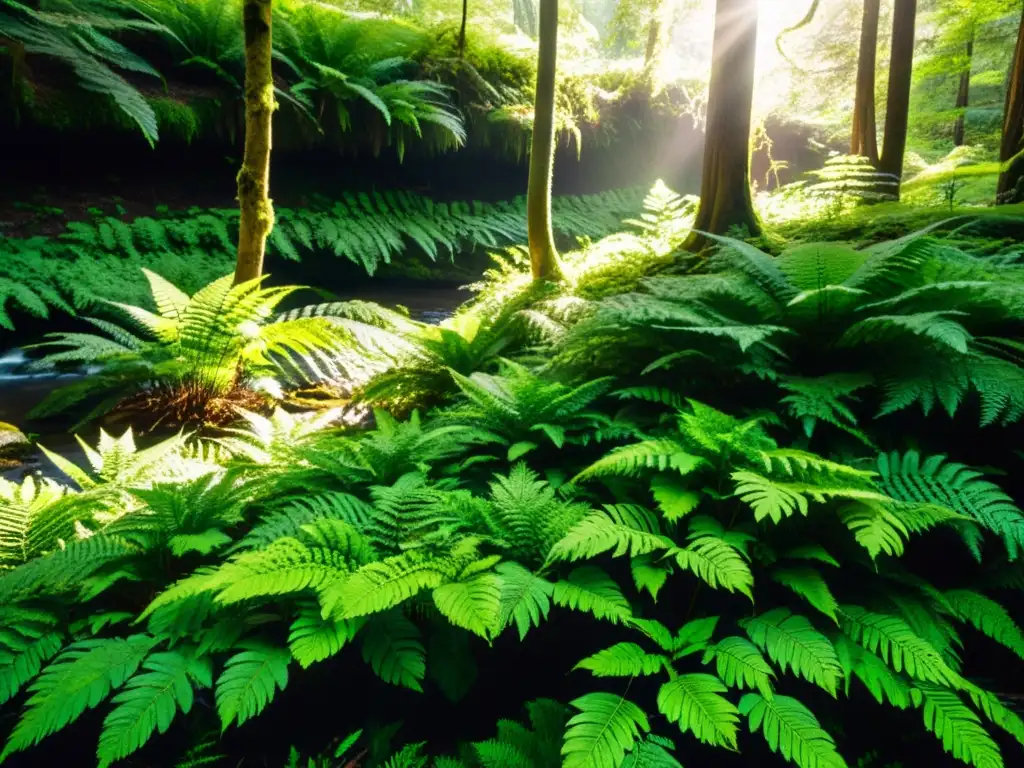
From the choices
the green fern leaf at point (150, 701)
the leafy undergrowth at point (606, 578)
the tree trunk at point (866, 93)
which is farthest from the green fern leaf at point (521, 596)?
the tree trunk at point (866, 93)

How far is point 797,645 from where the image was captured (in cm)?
148

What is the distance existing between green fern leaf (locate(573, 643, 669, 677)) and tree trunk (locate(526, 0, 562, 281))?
163 inches

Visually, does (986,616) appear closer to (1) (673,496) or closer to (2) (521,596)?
(1) (673,496)

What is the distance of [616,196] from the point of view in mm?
12539

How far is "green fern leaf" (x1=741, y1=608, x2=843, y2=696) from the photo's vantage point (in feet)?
4.55

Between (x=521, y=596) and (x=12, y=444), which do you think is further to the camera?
(x=12, y=444)

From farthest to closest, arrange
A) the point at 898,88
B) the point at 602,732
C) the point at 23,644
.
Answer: the point at 898,88, the point at 23,644, the point at 602,732

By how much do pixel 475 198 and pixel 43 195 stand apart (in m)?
6.42

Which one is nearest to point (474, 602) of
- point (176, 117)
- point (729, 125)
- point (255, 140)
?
point (255, 140)

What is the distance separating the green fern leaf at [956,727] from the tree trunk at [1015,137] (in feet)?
19.9

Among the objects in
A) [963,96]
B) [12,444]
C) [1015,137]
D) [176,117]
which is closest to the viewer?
[12,444]

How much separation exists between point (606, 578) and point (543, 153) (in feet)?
13.7

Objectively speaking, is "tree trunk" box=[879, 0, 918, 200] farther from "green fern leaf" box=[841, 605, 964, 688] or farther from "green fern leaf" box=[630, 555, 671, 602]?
"green fern leaf" box=[630, 555, 671, 602]

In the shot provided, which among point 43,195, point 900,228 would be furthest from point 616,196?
point 43,195
